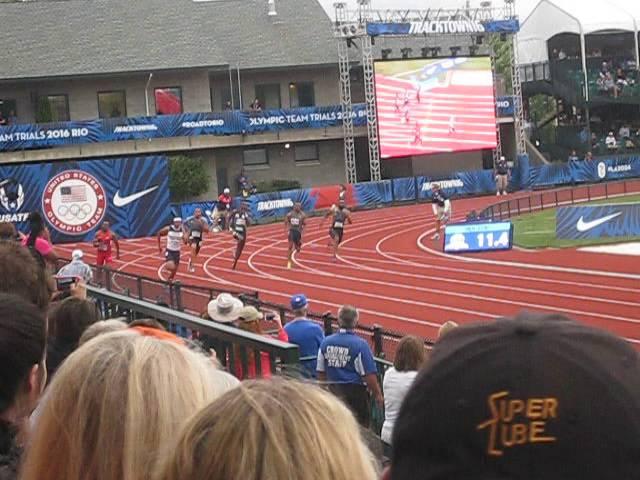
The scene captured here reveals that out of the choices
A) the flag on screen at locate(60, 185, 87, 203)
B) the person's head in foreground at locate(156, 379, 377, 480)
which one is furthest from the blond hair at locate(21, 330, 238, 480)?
the flag on screen at locate(60, 185, 87, 203)

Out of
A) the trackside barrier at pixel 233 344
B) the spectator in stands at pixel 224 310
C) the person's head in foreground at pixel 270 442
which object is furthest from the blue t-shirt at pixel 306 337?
the person's head in foreground at pixel 270 442

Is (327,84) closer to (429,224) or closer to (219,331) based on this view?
(429,224)

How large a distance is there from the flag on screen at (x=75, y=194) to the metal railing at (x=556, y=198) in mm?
14008

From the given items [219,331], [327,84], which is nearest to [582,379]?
[219,331]

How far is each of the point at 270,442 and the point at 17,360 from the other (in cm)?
156

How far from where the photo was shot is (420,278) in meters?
27.3

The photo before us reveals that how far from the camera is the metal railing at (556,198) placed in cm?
4399

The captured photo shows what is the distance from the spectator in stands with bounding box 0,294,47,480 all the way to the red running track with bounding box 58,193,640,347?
554 inches

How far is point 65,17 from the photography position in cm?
5834

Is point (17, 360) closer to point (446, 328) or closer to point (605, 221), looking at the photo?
point (446, 328)

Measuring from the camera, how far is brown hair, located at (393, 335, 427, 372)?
854 centimetres

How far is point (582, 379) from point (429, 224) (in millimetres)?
41051

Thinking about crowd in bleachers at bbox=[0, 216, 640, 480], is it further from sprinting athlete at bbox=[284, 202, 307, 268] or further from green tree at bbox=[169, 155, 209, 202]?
green tree at bbox=[169, 155, 209, 202]

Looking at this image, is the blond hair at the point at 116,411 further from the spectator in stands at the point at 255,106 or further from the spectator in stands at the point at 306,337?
the spectator in stands at the point at 255,106
